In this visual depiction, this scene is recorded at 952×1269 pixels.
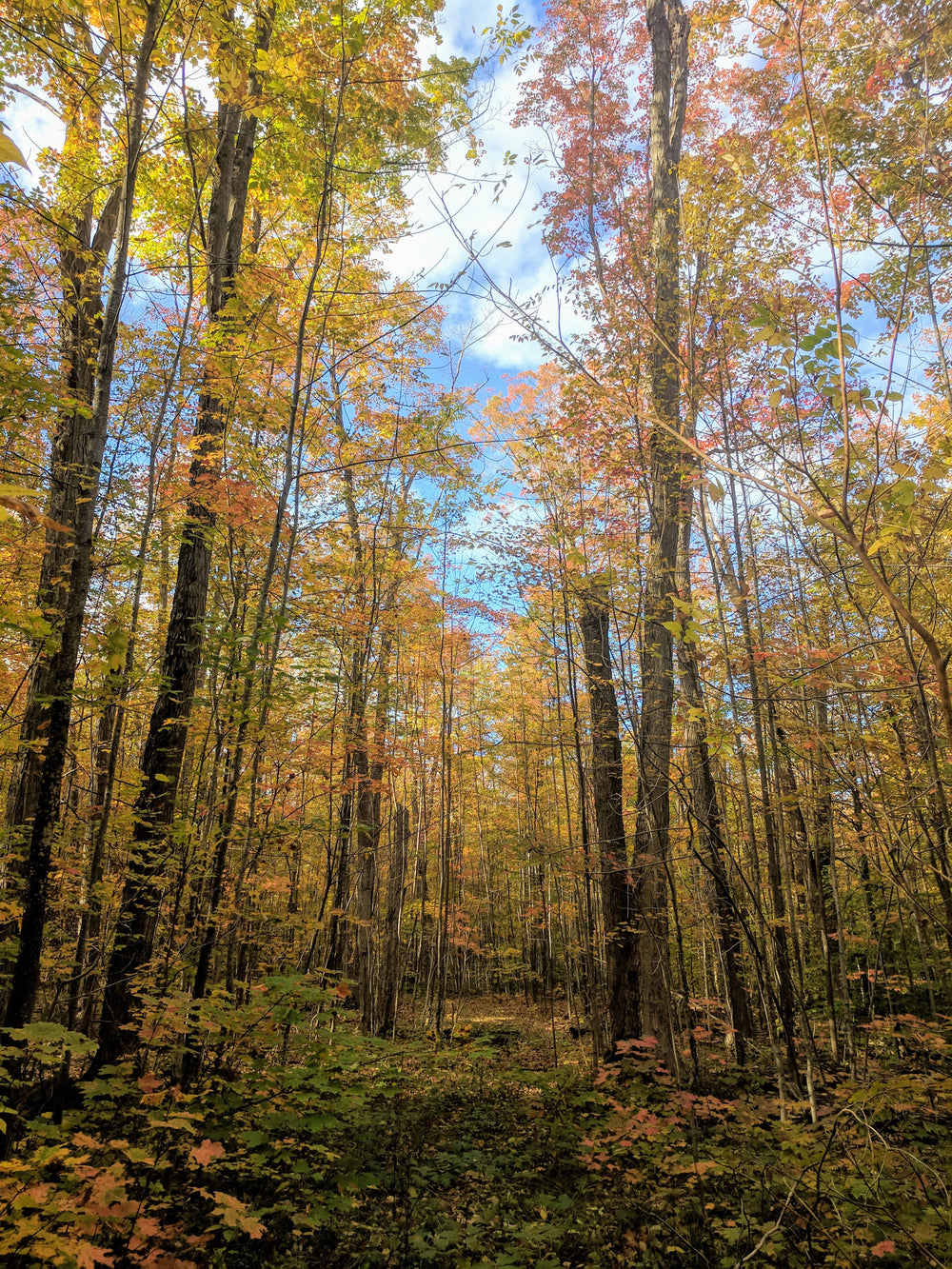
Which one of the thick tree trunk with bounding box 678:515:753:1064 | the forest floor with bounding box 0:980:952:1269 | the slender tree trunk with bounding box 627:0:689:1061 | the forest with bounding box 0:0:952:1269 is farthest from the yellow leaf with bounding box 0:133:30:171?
the thick tree trunk with bounding box 678:515:753:1064

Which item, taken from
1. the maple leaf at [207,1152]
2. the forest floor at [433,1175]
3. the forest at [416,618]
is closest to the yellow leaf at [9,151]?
the forest at [416,618]

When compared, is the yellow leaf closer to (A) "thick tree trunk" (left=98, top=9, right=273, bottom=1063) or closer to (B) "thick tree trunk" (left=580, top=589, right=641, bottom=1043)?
(A) "thick tree trunk" (left=98, top=9, right=273, bottom=1063)

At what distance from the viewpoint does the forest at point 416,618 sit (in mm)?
2682

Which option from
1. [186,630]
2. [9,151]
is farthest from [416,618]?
[9,151]

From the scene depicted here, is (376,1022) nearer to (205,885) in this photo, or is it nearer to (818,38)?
(205,885)

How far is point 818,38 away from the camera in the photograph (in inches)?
190

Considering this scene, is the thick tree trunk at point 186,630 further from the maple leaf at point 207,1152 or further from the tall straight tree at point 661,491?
the tall straight tree at point 661,491

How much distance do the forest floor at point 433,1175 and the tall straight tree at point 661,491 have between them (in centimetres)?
137

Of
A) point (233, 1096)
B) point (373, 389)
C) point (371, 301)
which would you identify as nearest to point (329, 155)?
point (371, 301)

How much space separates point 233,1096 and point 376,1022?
713 centimetres

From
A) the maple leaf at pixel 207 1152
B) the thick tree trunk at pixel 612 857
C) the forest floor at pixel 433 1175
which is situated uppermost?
the thick tree trunk at pixel 612 857

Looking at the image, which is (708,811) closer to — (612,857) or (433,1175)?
(612,857)

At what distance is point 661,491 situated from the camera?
5.73 metres

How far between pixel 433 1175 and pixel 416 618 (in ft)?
21.3
